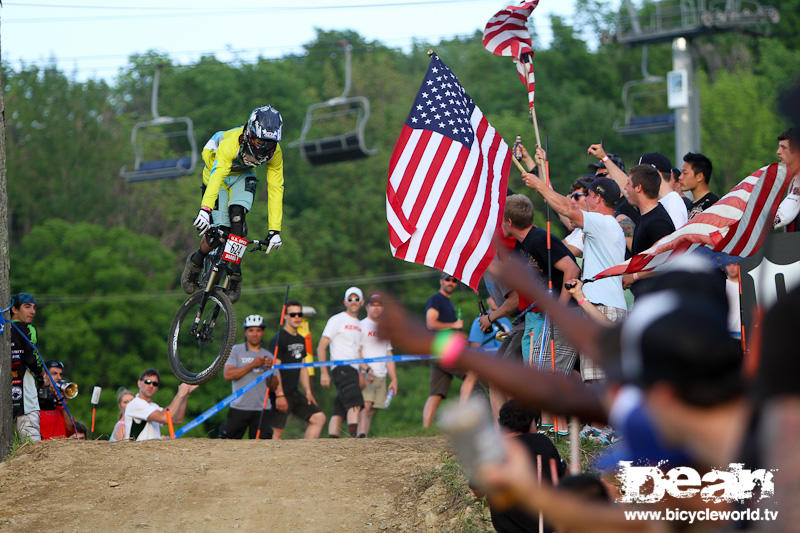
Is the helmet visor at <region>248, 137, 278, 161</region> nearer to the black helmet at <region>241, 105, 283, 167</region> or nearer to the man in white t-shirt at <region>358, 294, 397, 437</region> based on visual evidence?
the black helmet at <region>241, 105, 283, 167</region>

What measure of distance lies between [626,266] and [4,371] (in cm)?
581

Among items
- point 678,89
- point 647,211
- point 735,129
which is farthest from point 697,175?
point 735,129

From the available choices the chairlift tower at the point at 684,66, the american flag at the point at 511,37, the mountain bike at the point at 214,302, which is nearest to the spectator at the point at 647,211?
the american flag at the point at 511,37

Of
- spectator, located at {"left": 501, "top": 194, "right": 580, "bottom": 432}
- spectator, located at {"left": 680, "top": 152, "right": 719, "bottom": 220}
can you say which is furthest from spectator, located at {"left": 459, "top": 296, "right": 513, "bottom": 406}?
spectator, located at {"left": 680, "top": 152, "right": 719, "bottom": 220}

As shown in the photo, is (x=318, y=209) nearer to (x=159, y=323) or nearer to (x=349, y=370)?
(x=159, y=323)

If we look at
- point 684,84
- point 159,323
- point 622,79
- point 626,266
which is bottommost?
point 159,323

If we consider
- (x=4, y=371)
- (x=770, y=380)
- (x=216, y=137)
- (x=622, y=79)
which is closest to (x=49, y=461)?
(x=4, y=371)

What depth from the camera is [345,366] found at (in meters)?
11.5

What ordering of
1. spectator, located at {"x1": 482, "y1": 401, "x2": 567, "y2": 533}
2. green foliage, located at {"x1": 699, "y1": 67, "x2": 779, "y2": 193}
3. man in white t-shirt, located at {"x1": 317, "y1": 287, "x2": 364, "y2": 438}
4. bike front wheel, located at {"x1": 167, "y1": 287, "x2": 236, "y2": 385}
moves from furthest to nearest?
green foliage, located at {"x1": 699, "y1": 67, "x2": 779, "y2": 193} < man in white t-shirt, located at {"x1": 317, "y1": 287, "x2": 364, "y2": 438} < bike front wheel, located at {"x1": 167, "y1": 287, "x2": 236, "y2": 385} < spectator, located at {"x1": 482, "y1": 401, "x2": 567, "y2": 533}

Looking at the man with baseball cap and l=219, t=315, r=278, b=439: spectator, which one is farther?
l=219, t=315, r=278, b=439: spectator

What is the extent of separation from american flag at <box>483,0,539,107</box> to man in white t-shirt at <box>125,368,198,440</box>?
4.53 meters

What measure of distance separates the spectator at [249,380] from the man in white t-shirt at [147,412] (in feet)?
1.68

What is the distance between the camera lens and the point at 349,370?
11445 millimetres

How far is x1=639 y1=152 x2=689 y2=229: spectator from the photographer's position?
26.1ft
